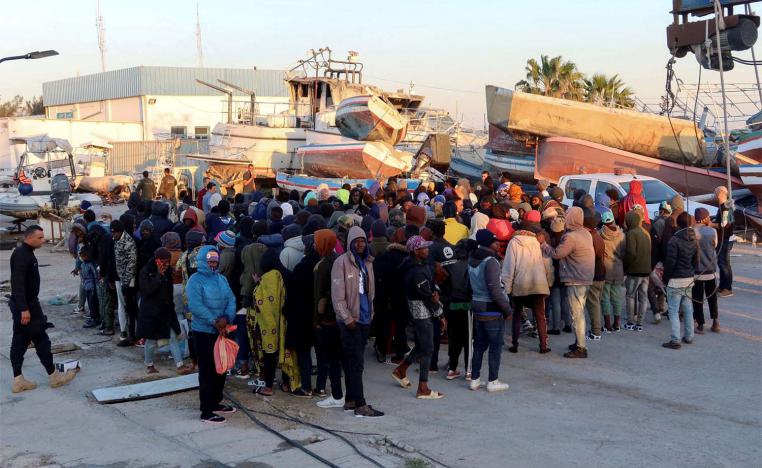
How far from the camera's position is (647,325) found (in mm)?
11195

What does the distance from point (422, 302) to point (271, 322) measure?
1.58m

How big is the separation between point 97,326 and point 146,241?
2.21 metres

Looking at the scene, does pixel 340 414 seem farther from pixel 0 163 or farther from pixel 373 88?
pixel 0 163

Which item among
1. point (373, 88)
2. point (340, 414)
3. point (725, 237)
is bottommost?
point (340, 414)

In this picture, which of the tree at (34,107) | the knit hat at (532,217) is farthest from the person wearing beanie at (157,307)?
the tree at (34,107)

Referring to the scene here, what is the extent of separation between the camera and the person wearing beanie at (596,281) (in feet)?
33.0

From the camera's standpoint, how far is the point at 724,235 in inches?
464

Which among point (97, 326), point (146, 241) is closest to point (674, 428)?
point (146, 241)

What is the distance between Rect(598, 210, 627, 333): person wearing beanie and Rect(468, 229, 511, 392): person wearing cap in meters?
2.74

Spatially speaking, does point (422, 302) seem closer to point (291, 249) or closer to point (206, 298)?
point (291, 249)

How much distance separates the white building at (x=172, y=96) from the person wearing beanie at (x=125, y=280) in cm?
4758

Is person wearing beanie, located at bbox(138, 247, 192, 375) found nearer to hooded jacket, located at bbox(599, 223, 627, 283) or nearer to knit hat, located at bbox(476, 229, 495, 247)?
knit hat, located at bbox(476, 229, 495, 247)

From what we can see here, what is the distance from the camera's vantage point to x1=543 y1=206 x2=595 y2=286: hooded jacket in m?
9.58

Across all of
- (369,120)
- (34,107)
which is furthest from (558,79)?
(34,107)
